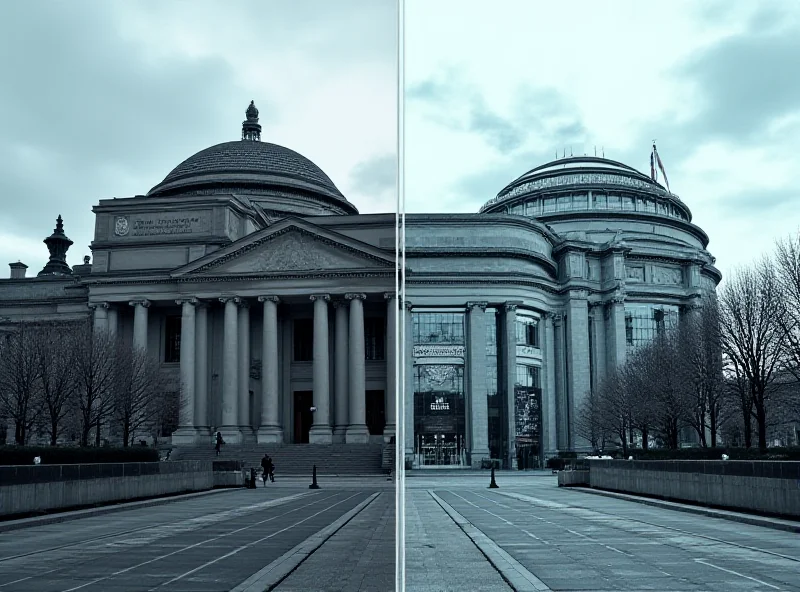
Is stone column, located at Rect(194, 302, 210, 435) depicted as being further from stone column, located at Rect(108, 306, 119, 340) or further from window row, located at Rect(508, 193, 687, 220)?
window row, located at Rect(508, 193, 687, 220)

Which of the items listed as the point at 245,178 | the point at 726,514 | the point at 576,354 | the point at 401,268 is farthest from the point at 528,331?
the point at 401,268

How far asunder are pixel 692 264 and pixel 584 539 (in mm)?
80766

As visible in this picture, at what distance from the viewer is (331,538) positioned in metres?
16.5

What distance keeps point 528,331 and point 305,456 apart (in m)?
27.4

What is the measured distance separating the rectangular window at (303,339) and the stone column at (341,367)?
5865 mm

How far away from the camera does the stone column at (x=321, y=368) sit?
68062 mm

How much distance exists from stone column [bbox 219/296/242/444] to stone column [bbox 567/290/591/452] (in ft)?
101

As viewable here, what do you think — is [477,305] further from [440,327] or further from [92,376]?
[92,376]

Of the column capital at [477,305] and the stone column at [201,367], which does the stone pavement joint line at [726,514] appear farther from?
the column capital at [477,305]

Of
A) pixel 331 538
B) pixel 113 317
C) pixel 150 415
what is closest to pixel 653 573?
pixel 331 538

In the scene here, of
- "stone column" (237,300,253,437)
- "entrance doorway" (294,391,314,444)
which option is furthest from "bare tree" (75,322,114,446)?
"entrance doorway" (294,391,314,444)

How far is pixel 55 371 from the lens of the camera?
5178 centimetres

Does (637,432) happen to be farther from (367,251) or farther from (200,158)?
(200,158)

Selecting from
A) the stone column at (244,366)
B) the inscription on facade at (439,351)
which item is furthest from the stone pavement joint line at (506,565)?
the inscription on facade at (439,351)
